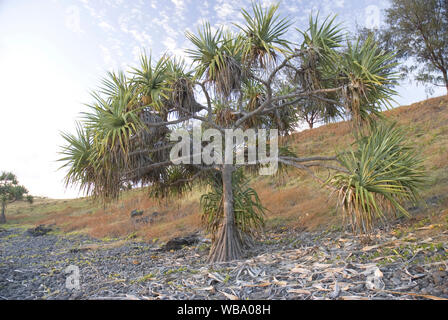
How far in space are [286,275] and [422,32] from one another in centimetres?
2383

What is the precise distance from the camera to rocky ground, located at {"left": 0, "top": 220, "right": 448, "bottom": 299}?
349cm

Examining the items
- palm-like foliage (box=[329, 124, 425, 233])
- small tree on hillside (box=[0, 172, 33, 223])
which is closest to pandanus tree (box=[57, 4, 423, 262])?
palm-like foliage (box=[329, 124, 425, 233])

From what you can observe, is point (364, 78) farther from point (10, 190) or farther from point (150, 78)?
point (10, 190)

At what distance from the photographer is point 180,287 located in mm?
4426

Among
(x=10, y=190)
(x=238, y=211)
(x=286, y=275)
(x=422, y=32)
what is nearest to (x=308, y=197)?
(x=238, y=211)

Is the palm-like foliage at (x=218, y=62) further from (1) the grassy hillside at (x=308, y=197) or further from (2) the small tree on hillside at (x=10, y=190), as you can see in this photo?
(2) the small tree on hillside at (x=10, y=190)

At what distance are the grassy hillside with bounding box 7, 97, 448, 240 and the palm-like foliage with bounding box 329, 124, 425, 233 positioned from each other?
0.62 meters

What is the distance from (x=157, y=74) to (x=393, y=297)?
5.38 meters

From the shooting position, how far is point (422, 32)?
20953 mm

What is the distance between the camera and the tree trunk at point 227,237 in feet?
20.4
